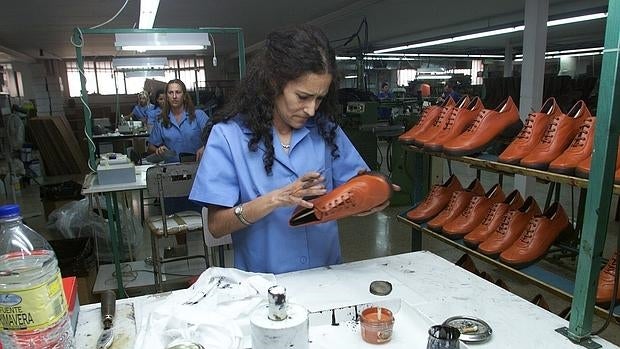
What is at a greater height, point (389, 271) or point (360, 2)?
point (360, 2)

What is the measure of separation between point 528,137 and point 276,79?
124 centimetres

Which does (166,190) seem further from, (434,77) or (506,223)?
(434,77)

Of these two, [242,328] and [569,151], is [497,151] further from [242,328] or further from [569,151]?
[242,328]

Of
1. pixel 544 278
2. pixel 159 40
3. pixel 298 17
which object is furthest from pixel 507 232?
pixel 298 17

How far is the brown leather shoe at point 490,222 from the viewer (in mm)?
2291

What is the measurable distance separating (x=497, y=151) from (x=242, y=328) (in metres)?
1.74

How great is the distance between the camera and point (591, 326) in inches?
41.4

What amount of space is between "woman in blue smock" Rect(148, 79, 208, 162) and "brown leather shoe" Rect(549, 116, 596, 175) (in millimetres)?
3398

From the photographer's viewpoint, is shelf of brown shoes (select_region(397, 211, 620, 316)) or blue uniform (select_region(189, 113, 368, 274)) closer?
blue uniform (select_region(189, 113, 368, 274))

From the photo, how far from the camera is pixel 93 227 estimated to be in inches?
150

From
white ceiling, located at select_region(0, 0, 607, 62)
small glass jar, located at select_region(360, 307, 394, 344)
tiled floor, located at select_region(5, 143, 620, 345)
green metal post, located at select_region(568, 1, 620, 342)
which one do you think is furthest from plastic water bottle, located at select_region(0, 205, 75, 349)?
white ceiling, located at select_region(0, 0, 607, 62)

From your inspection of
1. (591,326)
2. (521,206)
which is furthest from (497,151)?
(591,326)

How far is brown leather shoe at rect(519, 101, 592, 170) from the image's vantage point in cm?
185

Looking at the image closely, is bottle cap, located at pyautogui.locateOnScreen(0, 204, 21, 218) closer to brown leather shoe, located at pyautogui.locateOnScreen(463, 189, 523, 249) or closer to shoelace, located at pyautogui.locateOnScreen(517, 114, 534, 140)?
shoelace, located at pyautogui.locateOnScreen(517, 114, 534, 140)
